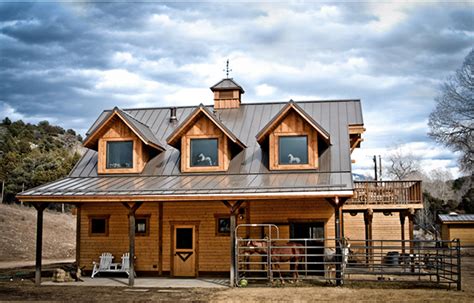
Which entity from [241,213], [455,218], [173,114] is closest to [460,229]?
[455,218]

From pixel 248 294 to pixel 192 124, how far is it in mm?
7554

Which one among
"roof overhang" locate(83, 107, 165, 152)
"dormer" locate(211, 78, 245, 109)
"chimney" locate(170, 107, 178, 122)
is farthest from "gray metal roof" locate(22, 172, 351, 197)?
"dormer" locate(211, 78, 245, 109)

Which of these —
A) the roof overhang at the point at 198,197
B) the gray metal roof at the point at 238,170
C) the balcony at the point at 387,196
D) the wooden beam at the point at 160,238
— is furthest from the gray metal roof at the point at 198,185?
the balcony at the point at 387,196

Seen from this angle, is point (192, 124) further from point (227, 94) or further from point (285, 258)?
point (285, 258)

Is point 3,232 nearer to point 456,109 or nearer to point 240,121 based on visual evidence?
point 240,121

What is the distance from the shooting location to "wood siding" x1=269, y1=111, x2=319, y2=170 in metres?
19.6

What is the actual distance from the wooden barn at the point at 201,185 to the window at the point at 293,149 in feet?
0.12

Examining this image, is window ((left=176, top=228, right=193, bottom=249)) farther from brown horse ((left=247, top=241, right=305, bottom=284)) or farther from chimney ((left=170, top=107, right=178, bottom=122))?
chimney ((left=170, top=107, right=178, bottom=122))

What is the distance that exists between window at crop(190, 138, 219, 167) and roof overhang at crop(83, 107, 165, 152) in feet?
5.61

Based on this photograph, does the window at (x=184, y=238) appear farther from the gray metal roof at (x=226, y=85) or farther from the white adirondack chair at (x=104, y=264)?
the gray metal roof at (x=226, y=85)

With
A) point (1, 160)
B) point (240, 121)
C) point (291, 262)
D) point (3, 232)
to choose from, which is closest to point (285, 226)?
point (291, 262)

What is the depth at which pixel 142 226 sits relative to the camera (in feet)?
66.7

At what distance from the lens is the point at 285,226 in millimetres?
19250

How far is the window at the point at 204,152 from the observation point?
20328 mm
